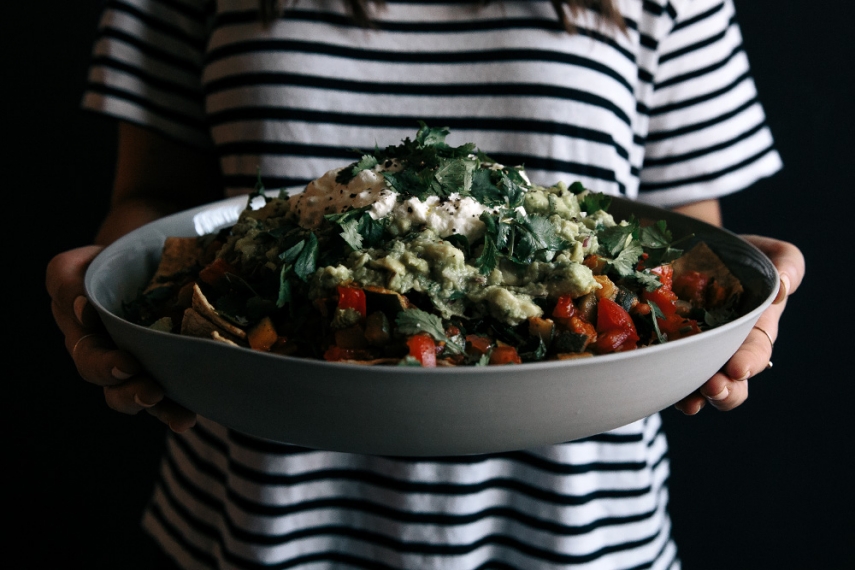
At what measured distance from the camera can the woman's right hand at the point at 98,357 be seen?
1.08 metres

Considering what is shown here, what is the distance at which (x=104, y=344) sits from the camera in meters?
1.15

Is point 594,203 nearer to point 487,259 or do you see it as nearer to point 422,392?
point 487,259

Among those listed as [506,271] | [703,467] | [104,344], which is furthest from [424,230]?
[703,467]

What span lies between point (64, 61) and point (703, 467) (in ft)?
10.1

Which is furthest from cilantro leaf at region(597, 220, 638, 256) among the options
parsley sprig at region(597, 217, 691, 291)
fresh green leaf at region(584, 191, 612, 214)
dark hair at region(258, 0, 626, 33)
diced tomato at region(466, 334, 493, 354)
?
dark hair at region(258, 0, 626, 33)

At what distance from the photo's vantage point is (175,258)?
1379mm

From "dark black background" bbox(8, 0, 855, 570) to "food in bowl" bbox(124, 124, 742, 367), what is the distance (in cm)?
176

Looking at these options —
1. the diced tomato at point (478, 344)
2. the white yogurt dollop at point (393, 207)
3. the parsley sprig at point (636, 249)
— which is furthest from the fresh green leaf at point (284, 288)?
the parsley sprig at point (636, 249)

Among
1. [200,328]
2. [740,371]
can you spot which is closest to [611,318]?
[740,371]

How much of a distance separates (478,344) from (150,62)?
1.41 metres

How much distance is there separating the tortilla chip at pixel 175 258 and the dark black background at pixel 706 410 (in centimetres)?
165

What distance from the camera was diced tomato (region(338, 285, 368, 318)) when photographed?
99cm

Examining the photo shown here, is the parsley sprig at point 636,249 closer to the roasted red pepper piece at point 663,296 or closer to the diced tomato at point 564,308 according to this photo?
the roasted red pepper piece at point 663,296

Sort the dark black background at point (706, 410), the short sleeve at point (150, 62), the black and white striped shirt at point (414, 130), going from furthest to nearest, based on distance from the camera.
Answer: the dark black background at point (706, 410), the short sleeve at point (150, 62), the black and white striped shirt at point (414, 130)
